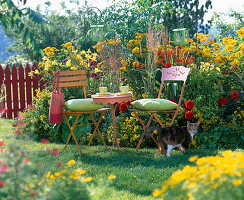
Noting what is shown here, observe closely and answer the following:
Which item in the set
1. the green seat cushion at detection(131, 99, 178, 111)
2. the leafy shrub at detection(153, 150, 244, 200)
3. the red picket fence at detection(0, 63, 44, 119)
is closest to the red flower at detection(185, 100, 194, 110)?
the green seat cushion at detection(131, 99, 178, 111)

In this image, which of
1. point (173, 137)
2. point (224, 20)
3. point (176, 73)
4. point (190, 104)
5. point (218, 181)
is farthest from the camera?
point (224, 20)

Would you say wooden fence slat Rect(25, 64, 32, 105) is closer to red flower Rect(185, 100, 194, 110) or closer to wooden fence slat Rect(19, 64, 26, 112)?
wooden fence slat Rect(19, 64, 26, 112)

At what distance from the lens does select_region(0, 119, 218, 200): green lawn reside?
296cm

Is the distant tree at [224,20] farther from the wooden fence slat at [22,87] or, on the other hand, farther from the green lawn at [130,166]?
the green lawn at [130,166]

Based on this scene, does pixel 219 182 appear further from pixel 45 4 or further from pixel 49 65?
pixel 45 4

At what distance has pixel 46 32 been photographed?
766 inches

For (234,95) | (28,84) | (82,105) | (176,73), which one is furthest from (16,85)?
(234,95)

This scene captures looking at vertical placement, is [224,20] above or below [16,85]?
above

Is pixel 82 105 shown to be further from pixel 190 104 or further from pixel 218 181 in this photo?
pixel 218 181

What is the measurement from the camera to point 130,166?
3670mm

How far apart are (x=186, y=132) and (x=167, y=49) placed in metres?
1.78

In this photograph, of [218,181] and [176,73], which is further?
[176,73]

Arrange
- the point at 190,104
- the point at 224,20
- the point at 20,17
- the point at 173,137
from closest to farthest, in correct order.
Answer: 1. the point at 20,17
2. the point at 173,137
3. the point at 190,104
4. the point at 224,20

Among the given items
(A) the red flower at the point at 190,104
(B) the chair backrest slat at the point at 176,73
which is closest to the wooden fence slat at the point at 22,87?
(B) the chair backrest slat at the point at 176,73
